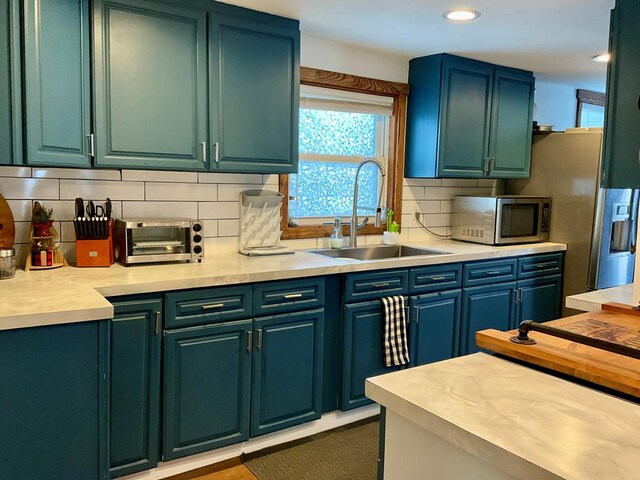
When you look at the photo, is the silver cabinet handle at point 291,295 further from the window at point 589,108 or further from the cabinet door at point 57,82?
the window at point 589,108

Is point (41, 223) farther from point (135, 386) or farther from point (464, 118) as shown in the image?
point (464, 118)

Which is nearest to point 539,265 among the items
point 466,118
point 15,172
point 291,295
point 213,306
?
point 466,118

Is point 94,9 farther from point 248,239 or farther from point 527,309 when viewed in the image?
point 527,309

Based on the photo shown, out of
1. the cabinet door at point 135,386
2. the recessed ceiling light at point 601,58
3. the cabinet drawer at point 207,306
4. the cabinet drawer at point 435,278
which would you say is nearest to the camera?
the cabinet door at point 135,386

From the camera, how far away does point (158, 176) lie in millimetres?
2842

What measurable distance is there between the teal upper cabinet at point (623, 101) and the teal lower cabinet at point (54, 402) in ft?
7.10

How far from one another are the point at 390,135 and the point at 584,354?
8.52 ft

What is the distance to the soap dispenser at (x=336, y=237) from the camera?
3.40 metres

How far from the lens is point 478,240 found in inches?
154

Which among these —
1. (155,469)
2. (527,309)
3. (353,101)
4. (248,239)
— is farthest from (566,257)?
(155,469)

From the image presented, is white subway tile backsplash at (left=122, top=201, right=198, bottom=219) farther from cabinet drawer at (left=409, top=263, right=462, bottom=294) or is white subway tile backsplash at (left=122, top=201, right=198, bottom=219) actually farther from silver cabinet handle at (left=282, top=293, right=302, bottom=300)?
cabinet drawer at (left=409, top=263, right=462, bottom=294)

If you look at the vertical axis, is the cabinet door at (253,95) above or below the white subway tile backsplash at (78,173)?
above

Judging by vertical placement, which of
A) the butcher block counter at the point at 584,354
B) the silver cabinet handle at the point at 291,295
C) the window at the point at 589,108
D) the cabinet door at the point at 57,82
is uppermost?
the window at the point at 589,108

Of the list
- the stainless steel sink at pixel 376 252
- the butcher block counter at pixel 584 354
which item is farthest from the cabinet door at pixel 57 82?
the butcher block counter at pixel 584 354
